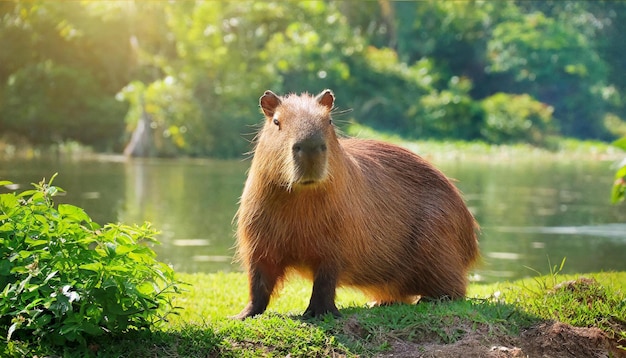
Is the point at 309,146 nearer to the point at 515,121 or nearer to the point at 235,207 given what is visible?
the point at 235,207

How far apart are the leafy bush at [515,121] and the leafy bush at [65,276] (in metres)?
19.9

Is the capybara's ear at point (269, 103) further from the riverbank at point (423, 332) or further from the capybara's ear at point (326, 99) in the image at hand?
the riverbank at point (423, 332)

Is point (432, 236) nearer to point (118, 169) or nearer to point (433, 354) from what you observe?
point (433, 354)

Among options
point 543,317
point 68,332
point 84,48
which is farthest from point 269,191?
point 84,48

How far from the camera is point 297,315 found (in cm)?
352

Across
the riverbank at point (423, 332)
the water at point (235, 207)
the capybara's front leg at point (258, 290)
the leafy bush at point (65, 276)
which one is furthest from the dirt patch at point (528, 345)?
the water at point (235, 207)

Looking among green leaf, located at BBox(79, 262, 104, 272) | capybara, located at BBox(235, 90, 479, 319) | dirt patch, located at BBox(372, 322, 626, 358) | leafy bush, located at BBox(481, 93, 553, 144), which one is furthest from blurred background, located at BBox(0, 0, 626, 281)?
green leaf, located at BBox(79, 262, 104, 272)

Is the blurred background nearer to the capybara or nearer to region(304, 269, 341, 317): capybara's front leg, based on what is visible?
the capybara

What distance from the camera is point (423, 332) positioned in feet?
10.8

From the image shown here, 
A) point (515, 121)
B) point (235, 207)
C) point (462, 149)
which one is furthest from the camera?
point (515, 121)

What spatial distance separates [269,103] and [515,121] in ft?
64.3

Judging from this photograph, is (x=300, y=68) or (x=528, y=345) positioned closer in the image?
(x=528, y=345)

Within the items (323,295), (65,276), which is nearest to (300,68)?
(323,295)

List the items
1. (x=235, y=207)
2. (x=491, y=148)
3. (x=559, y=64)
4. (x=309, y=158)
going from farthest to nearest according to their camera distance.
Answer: (x=559, y=64) → (x=491, y=148) → (x=235, y=207) → (x=309, y=158)
